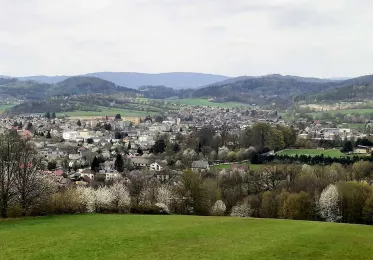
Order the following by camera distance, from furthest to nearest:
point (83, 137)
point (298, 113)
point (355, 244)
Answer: point (298, 113) → point (83, 137) → point (355, 244)

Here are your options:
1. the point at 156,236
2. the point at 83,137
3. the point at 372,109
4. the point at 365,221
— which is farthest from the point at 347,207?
the point at 372,109

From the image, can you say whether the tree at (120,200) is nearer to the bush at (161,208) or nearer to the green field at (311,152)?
the bush at (161,208)

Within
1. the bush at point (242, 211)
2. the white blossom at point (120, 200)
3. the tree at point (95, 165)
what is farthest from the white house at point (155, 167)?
the white blossom at point (120, 200)

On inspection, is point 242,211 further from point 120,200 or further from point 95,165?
point 95,165

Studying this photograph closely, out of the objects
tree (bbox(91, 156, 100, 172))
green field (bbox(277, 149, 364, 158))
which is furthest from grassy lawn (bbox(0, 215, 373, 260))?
green field (bbox(277, 149, 364, 158))

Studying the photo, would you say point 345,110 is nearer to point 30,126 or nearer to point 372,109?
point 372,109

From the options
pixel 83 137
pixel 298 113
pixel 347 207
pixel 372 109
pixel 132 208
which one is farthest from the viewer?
pixel 298 113

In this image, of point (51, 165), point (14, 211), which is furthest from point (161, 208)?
point (51, 165)
